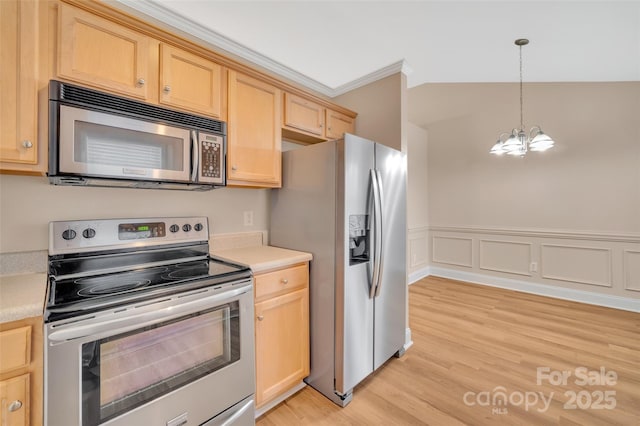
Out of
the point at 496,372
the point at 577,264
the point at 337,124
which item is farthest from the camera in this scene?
the point at 577,264

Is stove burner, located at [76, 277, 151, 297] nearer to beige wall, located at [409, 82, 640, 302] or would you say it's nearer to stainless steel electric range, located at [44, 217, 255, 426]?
stainless steel electric range, located at [44, 217, 255, 426]

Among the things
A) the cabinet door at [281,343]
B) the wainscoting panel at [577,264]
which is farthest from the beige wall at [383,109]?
the wainscoting panel at [577,264]

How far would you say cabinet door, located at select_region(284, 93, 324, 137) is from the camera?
7.20 ft

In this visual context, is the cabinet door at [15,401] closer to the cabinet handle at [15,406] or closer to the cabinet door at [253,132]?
the cabinet handle at [15,406]

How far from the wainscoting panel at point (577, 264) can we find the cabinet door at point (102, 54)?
503 centimetres

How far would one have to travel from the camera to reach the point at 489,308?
3488mm

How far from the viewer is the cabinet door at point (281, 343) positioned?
1.67m

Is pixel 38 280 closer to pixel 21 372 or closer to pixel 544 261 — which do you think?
pixel 21 372

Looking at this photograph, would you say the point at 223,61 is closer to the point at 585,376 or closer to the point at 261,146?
the point at 261,146

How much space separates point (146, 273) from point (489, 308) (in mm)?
3837

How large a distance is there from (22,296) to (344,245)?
5.02 feet

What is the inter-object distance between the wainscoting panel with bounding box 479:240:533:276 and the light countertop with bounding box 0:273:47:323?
5.10 m

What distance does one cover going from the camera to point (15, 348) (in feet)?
3.13

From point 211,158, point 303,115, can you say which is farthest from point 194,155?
point 303,115
